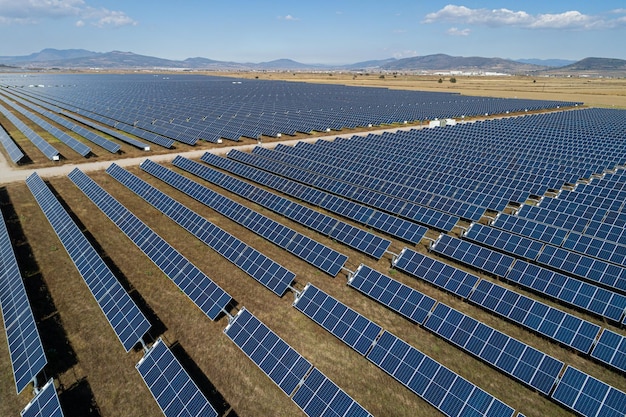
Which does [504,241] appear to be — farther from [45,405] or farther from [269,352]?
[45,405]

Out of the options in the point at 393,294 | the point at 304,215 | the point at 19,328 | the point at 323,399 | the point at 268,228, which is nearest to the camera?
the point at 323,399

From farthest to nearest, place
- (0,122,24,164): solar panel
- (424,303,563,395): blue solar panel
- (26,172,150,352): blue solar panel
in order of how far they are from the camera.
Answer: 1. (0,122,24,164): solar panel
2. (26,172,150,352): blue solar panel
3. (424,303,563,395): blue solar panel

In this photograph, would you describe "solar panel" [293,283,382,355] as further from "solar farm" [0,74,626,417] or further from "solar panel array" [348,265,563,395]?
"solar panel array" [348,265,563,395]

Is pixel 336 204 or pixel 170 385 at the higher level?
pixel 336 204

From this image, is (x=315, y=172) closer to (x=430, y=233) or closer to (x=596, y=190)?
(x=430, y=233)

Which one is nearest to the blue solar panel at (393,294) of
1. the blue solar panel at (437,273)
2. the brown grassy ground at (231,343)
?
the brown grassy ground at (231,343)

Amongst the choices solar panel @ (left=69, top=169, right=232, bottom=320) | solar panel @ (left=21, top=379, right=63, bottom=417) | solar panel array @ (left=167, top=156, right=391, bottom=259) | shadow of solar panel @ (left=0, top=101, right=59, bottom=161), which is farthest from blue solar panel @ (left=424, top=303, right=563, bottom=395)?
shadow of solar panel @ (left=0, top=101, right=59, bottom=161)

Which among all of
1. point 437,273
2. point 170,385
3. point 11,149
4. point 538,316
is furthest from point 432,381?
point 11,149
